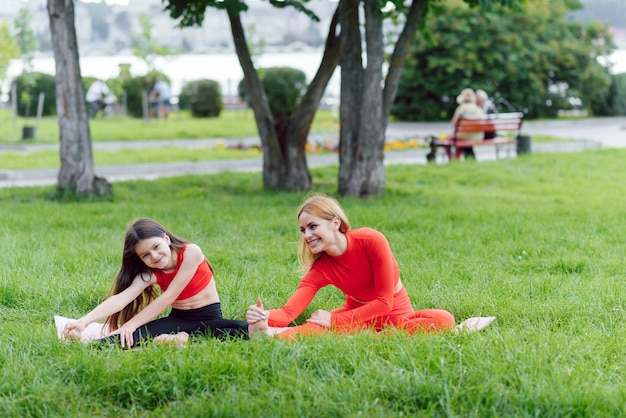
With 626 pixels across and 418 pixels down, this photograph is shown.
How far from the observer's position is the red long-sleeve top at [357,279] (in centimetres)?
493

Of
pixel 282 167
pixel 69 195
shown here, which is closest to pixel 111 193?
pixel 69 195

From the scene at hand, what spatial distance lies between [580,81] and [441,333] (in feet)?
84.7

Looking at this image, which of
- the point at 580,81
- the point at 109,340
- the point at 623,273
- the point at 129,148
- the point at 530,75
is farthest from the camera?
the point at 580,81

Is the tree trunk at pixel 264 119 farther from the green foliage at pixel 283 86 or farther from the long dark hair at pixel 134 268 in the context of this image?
the green foliage at pixel 283 86

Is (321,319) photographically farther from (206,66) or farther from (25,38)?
(206,66)

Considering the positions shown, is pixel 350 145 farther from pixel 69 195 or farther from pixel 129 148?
pixel 129 148

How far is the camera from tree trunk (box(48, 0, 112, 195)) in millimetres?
10617

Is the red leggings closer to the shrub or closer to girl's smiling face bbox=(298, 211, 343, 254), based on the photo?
girl's smiling face bbox=(298, 211, 343, 254)

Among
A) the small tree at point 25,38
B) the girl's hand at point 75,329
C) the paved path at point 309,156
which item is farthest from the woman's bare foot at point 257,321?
the small tree at point 25,38

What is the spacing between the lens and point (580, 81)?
28.7 m

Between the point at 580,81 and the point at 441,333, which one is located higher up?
the point at 580,81

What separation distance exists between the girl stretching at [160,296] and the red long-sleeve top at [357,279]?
0.35m

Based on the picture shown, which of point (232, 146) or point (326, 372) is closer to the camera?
point (326, 372)

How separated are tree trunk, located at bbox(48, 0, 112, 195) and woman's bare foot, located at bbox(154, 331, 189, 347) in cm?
643
